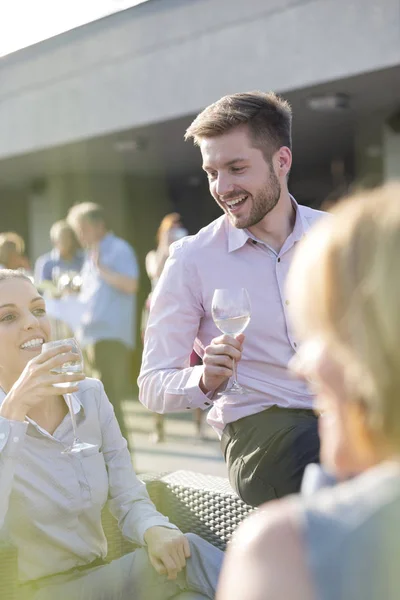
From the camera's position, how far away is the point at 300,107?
30.0 ft

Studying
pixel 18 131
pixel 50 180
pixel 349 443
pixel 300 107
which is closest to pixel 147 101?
pixel 300 107

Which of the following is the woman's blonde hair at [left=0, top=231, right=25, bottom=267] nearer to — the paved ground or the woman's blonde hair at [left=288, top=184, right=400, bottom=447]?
the paved ground

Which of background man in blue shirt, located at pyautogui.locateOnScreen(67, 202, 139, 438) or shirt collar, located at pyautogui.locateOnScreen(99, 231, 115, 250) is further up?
shirt collar, located at pyautogui.locateOnScreen(99, 231, 115, 250)

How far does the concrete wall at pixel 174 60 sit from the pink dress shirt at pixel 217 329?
15.4ft

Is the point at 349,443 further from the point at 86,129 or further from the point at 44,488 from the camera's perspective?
the point at 86,129

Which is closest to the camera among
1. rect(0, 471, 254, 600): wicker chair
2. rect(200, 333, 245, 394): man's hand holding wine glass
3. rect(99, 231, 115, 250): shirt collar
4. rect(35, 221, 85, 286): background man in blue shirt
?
rect(200, 333, 245, 394): man's hand holding wine glass

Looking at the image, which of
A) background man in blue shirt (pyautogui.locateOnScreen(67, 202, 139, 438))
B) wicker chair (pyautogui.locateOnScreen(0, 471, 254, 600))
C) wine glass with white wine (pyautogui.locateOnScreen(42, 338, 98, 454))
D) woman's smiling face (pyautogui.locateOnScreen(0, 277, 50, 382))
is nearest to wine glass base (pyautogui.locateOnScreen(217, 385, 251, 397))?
wicker chair (pyautogui.locateOnScreen(0, 471, 254, 600))

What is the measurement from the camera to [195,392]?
2.91 meters

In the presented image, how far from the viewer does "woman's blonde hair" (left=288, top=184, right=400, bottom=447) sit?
100 centimetres

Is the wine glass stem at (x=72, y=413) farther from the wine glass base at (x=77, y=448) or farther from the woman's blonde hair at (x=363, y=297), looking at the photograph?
the woman's blonde hair at (x=363, y=297)

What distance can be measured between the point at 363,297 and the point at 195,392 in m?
1.93

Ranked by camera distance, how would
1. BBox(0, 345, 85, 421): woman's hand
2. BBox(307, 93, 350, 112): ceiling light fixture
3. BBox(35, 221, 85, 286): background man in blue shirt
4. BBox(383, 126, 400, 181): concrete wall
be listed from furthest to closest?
BBox(383, 126, 400, 181): concrete wall, BBox(307, 93, 350, 112): ceiling light fixture, BBox(35, 221, 85, 286): background man in blue shirt, BBox(0, 345, 85, 421): woman's hand

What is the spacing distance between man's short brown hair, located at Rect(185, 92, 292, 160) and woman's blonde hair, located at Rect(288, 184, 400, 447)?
80.7 inches

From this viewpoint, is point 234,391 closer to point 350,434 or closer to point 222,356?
point 222,356
